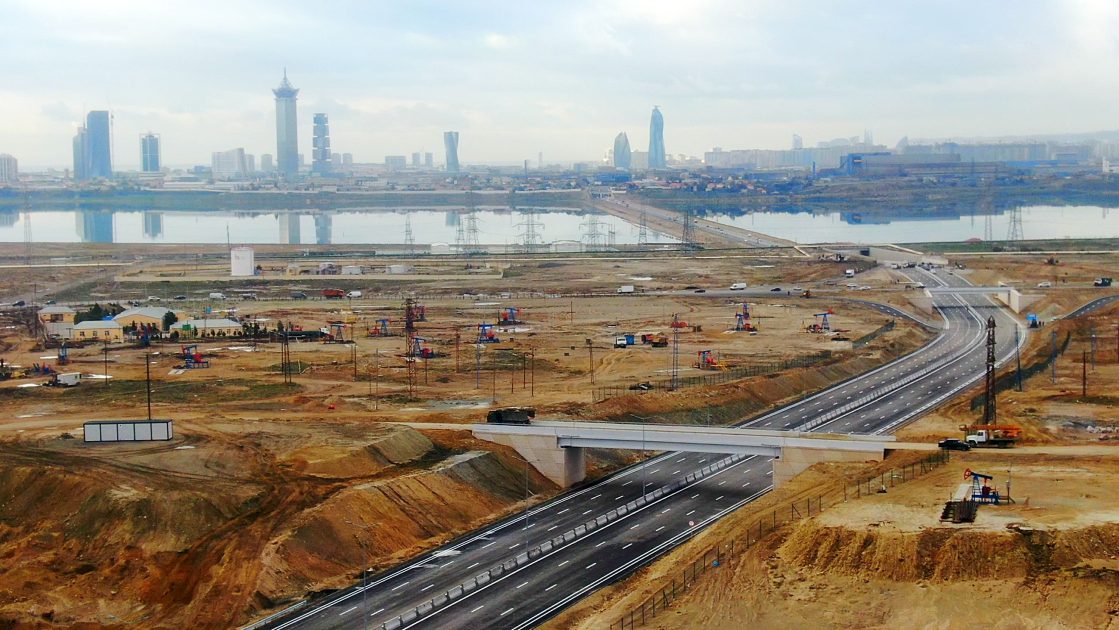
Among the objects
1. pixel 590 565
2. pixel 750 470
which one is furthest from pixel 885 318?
pixel 590 565

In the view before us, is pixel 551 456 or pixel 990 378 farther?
pixel 990 378

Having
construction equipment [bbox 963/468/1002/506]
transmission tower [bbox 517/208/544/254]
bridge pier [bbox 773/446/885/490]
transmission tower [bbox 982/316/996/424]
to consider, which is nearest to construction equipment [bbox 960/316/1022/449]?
transmission tower [bbox 982/316/996/424]

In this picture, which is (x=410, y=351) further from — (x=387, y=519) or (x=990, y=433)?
(x=990, y=433)

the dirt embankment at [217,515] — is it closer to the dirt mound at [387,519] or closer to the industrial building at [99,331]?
the dirt mound at [387,519]

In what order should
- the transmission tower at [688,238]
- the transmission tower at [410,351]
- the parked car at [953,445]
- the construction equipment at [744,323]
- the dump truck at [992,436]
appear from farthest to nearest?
the transmission tower at [688,238], the construction equipment at [744,323], the transmission tower at [410,351], the dump truck at [992,436], the parked car at [953,445]

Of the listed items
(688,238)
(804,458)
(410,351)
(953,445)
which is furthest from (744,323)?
(688,238)

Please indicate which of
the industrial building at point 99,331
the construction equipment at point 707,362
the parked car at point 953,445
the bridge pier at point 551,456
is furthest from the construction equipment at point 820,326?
the industrial building at point 99,331

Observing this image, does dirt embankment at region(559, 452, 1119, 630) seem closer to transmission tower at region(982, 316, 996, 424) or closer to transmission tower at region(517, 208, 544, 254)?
transmission tower at region(982, 316, 996, 424)
